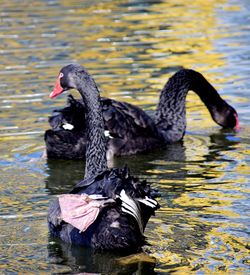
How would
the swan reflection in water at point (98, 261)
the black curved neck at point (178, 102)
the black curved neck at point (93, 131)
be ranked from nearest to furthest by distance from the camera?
the swan reflection in water at point (98, 261)
the black curved neck at point (93, 131)
the black curved neck at point (178, 102)

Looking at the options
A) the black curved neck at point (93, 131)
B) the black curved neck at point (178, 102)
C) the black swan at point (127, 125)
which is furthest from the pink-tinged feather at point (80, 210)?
the black curved neck at point (178, 102)

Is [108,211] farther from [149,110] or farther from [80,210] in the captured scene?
[149,110]

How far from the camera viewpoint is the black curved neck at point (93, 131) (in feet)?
25.1

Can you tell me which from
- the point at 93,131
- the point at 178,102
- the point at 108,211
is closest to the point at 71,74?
the point at 93,131

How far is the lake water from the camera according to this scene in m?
6.78

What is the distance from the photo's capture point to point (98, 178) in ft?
22.4

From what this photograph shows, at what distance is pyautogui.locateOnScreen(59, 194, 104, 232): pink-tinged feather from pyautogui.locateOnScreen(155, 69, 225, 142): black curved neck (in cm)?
385

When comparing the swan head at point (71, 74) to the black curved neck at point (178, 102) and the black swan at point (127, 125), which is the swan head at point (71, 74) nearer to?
the black swan at point (127, 125)

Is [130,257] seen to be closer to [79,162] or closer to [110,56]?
[79,162]

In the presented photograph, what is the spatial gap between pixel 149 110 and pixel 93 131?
365 cm

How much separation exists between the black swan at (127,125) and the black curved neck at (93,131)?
163 centimetres

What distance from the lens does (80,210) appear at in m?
6.49

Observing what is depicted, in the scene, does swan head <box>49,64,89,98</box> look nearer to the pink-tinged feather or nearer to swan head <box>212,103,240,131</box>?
the pink-tinged feather

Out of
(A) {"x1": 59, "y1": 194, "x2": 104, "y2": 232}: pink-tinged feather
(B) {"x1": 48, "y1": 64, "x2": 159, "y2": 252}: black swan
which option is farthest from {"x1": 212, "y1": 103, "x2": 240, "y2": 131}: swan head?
(A) {"x1": 59, "y1": 194, "x2": 104, "y2": 232}: pink-tinged feather
